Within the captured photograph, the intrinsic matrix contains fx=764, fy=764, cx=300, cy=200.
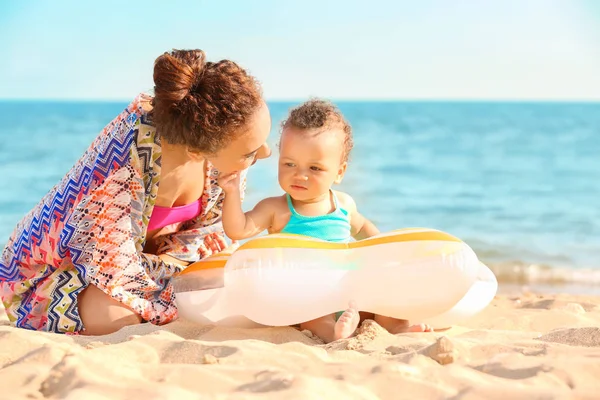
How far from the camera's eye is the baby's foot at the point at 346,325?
3473 millimetres

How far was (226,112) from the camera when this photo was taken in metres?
3.59

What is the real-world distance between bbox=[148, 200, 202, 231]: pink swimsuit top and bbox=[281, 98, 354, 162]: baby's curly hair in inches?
29.8

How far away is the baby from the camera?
3.80 metres

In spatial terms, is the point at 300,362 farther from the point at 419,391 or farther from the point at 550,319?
the point at 550,319

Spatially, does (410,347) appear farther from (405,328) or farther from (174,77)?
(174,77)

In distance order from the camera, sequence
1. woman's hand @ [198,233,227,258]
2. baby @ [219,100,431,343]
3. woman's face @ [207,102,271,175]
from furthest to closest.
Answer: woman's hand @ [198,233,227,258]
baby @ [219,100,431,343]
woman's face @ [207,102,271,175]

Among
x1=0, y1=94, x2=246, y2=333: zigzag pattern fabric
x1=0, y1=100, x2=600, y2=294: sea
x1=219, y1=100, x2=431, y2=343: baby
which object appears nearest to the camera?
x1=219, y1=100, x2=431, y2=343: baby

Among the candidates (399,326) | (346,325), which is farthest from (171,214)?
(399,326)

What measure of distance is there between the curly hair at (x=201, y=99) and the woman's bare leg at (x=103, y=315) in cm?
94

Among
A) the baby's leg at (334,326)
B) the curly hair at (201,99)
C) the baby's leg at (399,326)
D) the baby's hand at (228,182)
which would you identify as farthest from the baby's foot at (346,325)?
the curly hair at (201,99)

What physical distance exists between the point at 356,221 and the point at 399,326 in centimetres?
72

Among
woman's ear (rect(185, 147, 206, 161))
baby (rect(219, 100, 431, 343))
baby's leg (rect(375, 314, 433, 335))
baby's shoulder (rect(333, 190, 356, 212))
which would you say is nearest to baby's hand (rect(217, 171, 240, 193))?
baby (rect(219, 100, 431, 343))

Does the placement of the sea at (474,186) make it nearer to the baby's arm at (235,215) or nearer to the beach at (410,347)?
the beach at (410,347)

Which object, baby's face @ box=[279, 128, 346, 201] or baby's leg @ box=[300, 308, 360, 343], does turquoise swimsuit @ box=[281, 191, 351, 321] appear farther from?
baby's leg @ box=[300, 308, 360, 343]
